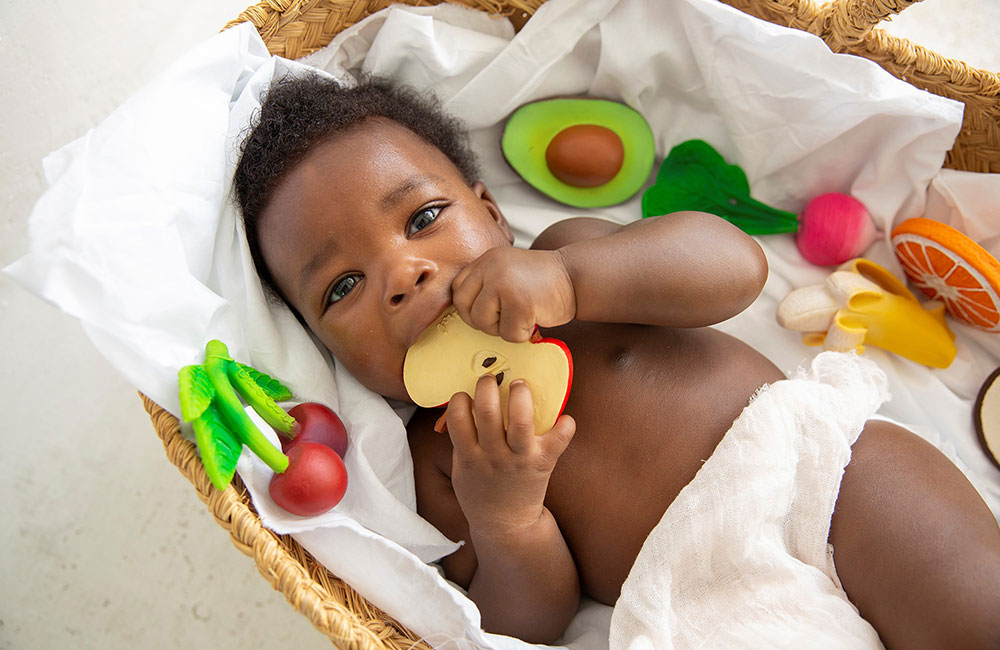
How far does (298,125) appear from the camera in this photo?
1032 mm

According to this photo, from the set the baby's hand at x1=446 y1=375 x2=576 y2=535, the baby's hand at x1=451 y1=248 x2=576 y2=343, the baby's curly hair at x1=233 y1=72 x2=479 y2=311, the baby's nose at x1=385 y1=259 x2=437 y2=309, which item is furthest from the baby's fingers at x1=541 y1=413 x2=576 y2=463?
the baby's curly hair at x1=233 y1=72 x2=479 y2=311

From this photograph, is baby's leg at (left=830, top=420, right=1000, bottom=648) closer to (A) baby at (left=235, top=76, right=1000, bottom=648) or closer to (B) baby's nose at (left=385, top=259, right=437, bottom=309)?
(A) baby at (left=235, top=76, right=1000, bottom=648)

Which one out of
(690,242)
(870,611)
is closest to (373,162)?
(690,242)

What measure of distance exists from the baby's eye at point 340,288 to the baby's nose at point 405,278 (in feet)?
0.27

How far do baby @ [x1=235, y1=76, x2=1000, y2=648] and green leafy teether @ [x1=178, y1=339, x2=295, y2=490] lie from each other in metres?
0.14

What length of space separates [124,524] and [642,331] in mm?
969

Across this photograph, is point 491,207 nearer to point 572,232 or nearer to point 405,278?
point 572,232

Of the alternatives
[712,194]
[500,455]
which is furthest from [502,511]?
[712,194]

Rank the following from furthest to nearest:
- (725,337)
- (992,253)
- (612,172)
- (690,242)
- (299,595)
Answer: (612,172), (992,253), (725,337), (690,242), (299,595)

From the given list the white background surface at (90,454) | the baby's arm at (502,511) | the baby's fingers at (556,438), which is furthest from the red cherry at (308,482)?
the white background surface at (90,454)

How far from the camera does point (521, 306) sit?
84 cm

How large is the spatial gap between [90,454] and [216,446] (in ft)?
2.46

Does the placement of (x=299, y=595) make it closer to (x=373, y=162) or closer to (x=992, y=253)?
(x=373, y=162)

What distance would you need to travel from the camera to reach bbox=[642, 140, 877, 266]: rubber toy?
4.05 feet
